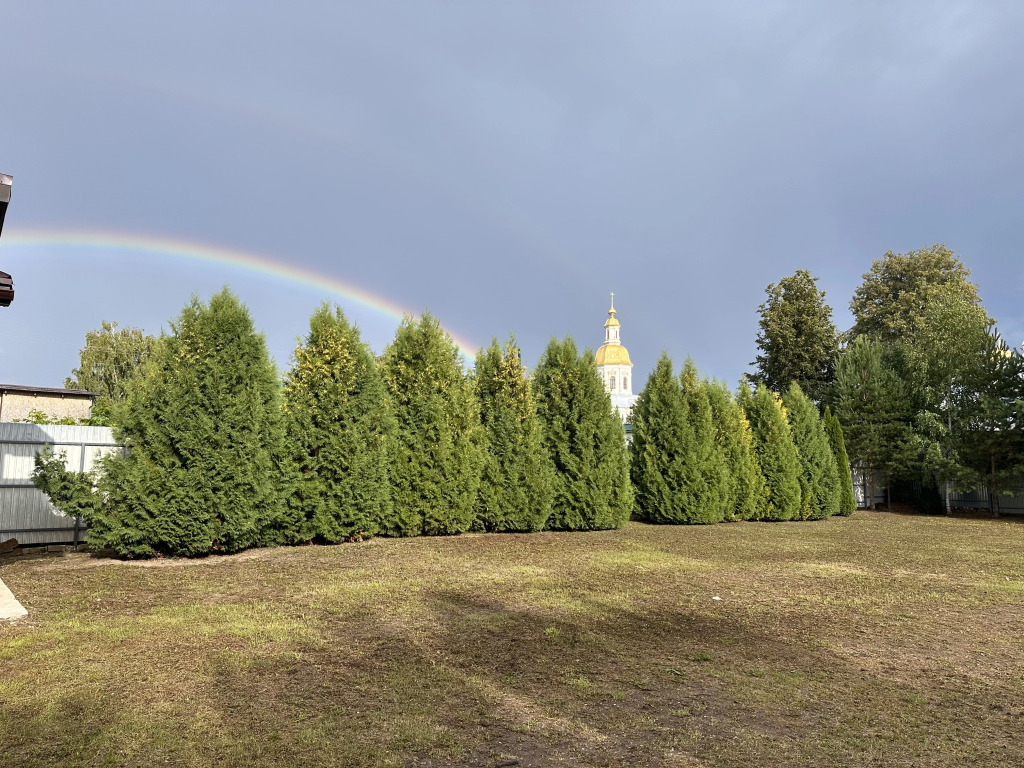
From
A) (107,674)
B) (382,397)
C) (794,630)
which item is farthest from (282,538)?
(794,630)

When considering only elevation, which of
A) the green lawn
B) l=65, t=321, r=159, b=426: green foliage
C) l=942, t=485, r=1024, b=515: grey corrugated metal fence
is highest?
l=65, t=321, r=159, b=426: green foliage

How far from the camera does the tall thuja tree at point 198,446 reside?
344 inches

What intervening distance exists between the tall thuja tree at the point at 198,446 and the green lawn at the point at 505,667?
942mm

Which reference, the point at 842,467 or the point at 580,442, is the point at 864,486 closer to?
the point at 842,467

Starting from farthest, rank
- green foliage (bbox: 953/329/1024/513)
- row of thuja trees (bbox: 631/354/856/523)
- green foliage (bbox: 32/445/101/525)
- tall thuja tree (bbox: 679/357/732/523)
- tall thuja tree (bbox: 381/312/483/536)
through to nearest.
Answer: green foliage (bbox: 953/329/1024/513)
row of thuja trees (bbox: 631/354/856/523)
tall thuja tree (bbox: 679/357/732/523)
tall thuja tree (bbox: 381/312/483/536)
green foliage (bbox: 32/445/101/525)

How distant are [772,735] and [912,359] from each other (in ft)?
88.6

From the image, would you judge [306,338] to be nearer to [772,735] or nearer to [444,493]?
[444,493]

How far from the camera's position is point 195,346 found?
945 centimetres

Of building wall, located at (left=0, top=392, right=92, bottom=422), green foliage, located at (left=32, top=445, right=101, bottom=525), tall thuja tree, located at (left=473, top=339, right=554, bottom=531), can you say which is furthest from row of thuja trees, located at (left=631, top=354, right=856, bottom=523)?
building wall, located at (left=0, top=392, right=92, bottom=422)

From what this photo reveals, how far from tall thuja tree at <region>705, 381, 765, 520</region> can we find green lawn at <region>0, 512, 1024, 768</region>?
30.1ft

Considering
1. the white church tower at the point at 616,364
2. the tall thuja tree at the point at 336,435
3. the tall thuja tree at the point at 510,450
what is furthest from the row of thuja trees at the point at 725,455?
the white church tower at the point at 616,364

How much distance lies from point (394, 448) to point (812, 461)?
1445 cm

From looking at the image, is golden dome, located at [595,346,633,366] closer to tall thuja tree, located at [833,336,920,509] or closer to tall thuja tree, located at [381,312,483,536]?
tall thuja tree, located at [833,336,920,509]

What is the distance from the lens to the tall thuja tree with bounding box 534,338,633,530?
14.4 m
